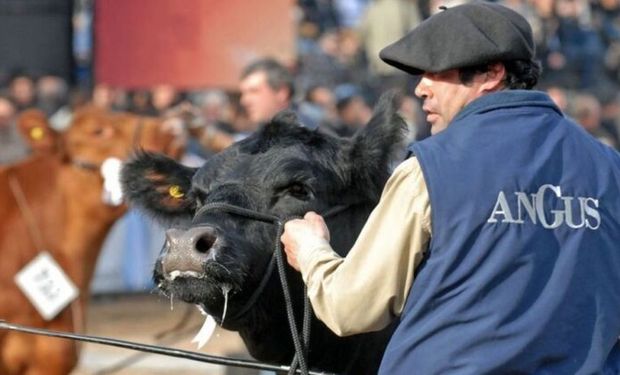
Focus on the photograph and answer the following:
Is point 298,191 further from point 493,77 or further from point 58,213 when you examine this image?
point 58,213

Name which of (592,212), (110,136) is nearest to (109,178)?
(110,136)

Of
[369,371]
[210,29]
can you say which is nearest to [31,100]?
[210,29]

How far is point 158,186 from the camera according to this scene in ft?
15.8

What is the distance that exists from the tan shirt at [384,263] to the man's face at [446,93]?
0.24m

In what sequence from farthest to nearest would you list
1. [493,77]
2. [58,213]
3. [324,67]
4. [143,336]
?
[324,67] < [143,336] < [58,213] < [493,77]

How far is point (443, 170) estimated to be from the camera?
338cm

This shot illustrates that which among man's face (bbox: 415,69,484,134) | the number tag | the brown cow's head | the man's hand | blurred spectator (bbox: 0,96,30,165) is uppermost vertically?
man's face (bbox: 415,69,484,134)

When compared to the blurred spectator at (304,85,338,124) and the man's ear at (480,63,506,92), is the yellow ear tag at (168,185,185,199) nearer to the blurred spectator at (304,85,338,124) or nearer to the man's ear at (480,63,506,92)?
the man's ear at (480,63,506,92)

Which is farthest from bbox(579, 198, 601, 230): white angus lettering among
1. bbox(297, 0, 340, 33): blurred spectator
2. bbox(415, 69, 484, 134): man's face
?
bbox(297, 0, 340, 33): blurred spectator

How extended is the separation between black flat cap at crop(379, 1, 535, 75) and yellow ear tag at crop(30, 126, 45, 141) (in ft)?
16.7

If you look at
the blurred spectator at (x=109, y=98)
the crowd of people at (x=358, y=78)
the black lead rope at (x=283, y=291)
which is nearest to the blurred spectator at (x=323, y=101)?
the crowd of people at (x=358, y=78)

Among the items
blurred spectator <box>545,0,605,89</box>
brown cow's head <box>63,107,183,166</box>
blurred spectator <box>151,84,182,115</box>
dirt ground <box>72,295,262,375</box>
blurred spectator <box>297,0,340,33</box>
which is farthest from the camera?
blurred spectator <box>297,0,340,33</box>

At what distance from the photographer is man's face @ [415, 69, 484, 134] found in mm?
3590

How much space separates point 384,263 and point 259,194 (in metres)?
0.87
